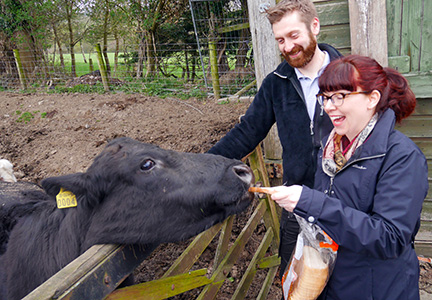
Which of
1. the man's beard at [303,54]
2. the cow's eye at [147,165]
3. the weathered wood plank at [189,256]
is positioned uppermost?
the man's beard at [303,54]

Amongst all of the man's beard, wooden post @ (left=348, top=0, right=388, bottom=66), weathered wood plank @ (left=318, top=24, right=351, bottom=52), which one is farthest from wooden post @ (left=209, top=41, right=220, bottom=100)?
the man's beard

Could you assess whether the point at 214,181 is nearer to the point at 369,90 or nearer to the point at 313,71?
the point at 369,90

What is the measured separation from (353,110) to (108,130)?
574 cm

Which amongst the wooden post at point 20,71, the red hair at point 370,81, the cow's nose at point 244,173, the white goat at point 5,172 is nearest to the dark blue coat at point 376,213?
the red hair at point 370,81

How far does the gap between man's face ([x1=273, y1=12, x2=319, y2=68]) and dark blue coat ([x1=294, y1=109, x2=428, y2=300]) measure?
1005 millimetres

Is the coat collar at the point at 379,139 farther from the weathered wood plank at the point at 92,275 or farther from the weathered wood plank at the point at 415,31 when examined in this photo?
the weathered wood plank at the point at 415,31

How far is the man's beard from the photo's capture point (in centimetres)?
266

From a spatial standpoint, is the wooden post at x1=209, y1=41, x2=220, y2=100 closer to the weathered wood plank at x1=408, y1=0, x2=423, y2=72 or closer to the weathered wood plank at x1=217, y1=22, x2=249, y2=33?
the weathered wood plank at x1=217, y1=22, x2=249, y2=33

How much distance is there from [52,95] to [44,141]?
3.72 meters

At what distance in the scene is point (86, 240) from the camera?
1.97 meters

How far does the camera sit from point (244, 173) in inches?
81.1

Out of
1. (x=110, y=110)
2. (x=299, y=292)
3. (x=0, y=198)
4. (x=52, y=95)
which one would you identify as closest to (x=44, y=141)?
(x=110, y=110)

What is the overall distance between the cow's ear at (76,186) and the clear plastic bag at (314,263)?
116 centimetres

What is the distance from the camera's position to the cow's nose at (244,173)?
6.57 feet
